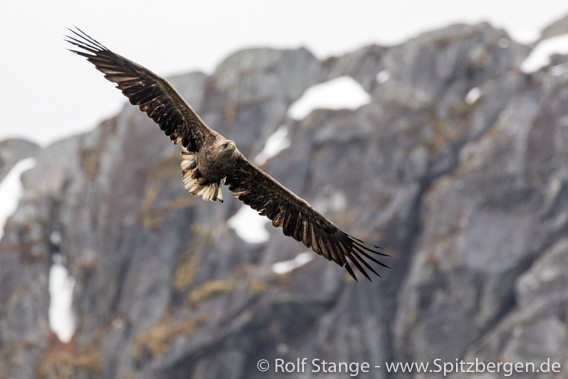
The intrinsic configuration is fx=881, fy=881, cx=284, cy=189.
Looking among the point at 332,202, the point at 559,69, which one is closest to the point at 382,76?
the point at 332,202

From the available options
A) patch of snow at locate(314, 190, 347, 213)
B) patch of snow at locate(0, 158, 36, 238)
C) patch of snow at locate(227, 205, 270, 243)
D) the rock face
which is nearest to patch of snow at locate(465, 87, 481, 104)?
the rock face

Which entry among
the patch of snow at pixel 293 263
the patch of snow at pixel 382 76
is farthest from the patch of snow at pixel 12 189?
the patch of snow at pixel 382 76

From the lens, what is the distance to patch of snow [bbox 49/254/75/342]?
52250mm

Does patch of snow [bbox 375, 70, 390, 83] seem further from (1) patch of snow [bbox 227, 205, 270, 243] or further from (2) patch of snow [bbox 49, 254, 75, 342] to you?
(2) patch of snow [bbox 49, 254, 75, 342]

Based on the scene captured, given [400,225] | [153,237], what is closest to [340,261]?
[400,225]

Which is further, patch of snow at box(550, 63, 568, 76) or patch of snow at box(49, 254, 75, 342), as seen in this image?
patch of snow at box(49, 254, 75, 342)

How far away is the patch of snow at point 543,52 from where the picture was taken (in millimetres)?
51000

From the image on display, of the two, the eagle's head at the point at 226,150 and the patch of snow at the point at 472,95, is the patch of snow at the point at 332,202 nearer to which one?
the patch of snow at the point at 472,95

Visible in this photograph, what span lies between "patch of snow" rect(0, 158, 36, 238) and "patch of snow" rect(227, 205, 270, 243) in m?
15.6

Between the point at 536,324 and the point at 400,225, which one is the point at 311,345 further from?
the point at 536,324

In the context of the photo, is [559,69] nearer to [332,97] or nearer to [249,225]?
[332,97]

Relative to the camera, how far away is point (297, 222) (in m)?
20.4

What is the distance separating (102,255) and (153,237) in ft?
14.0

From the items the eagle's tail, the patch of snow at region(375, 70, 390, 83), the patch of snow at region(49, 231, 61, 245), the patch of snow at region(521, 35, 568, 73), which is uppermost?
the patch of snow at region(375, 70, 390, 83)
